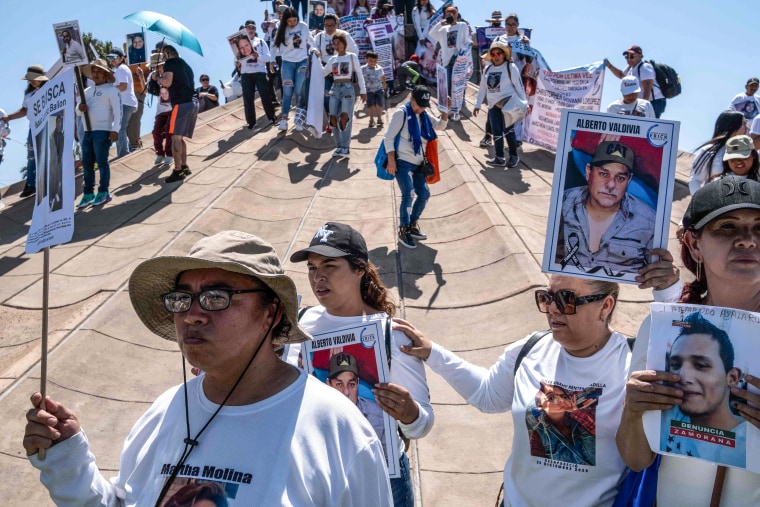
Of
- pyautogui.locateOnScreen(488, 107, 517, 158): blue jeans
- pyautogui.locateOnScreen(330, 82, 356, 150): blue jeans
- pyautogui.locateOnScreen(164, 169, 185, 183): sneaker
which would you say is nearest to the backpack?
pyautogui.locateOnScreen(488, 107, 517, 158): blue jeans

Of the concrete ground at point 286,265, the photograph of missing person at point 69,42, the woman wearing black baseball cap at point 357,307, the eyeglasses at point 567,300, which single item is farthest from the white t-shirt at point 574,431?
the photograph of missing person at point 69,42

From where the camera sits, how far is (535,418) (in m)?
2.75

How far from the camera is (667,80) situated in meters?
12.9

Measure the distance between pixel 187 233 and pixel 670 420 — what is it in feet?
23.3

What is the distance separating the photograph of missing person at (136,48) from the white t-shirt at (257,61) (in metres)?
5.64

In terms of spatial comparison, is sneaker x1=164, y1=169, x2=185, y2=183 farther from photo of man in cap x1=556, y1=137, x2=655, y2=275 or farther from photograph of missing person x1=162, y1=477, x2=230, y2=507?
photograph of missing person x1=162, y1=477, x2=230, y2=507

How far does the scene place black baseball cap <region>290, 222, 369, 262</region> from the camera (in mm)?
3396

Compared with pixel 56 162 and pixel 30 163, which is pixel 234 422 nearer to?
pixel 56 162

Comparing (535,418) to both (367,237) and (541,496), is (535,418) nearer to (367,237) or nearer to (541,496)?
(541,496)

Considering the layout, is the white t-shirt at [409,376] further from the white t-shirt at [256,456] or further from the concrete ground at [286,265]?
the concrete ground at [286,265]

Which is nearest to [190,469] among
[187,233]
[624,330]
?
[624,330]

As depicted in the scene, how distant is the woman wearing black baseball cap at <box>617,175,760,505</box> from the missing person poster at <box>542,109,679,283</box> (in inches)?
9.2

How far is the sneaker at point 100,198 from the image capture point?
10992 mm

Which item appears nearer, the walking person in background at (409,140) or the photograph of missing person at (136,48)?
the walking person in background at (409,140)
